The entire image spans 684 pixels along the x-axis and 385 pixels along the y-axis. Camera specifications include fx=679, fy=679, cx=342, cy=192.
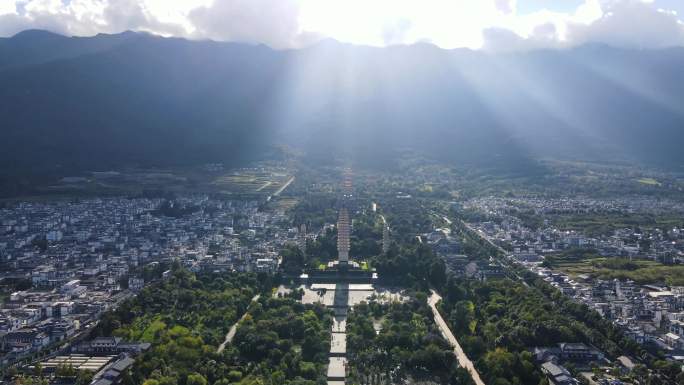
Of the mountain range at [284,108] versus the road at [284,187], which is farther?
the mountain range at [284,108]

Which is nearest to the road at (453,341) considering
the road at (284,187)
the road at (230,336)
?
the road at (230,336)

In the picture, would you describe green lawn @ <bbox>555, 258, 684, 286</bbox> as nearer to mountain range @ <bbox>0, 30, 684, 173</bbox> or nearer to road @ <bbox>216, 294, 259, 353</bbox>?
road @ <bbox>216, 294, 259, 353</bbox>

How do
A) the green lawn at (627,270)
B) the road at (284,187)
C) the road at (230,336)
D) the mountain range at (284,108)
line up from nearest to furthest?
1. the road at (230,336)
2. the green lawn at (627,270)
3. the road at (284,187)
4. the mountain range at (284,108)

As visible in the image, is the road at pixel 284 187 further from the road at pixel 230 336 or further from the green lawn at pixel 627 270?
the road at pixel 230 336

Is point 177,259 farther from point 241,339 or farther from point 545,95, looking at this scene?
point 545,95

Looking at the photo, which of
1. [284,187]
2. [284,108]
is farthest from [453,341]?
[284,108]

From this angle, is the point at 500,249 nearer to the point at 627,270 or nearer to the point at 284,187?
the point at 627,270

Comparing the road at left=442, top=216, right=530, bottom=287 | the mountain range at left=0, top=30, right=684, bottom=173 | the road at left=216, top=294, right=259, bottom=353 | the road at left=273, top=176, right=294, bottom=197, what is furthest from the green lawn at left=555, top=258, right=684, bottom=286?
the mountain range at left=0, top=30, right=684, bottom=173
